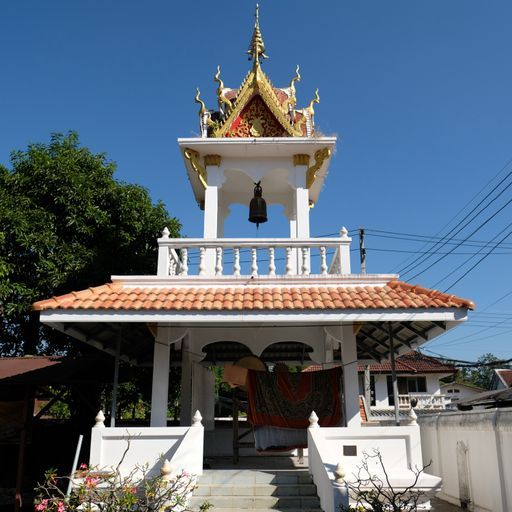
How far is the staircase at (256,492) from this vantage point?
6.37 m

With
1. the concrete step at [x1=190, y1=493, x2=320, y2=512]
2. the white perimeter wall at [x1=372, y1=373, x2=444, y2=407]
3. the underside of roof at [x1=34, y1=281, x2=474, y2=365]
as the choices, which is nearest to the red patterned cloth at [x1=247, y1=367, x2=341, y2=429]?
the underside of roof at [x1=34, y1=281, x2=474, y2=365]

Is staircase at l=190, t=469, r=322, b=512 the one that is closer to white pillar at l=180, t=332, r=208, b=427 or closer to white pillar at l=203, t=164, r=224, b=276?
white pillar at l=180, t=332, r=208, b=427

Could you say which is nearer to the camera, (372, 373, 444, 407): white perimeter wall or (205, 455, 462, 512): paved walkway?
(205, 455, 462, 512): paved walkway

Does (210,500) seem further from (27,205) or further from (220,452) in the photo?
(27,205)

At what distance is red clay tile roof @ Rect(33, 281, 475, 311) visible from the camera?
24.0 feet

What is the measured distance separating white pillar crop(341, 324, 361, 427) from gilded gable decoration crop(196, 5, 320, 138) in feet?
14.2

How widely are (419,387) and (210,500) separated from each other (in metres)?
28.9

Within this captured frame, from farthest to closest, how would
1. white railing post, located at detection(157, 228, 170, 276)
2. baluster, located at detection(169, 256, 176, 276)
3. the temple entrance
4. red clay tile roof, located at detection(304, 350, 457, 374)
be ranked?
red clay tile roof, located at detection(304, 350, 457, 374)
baluster, located at detection(169, 256, 176, 276)
white railing post, located at detection(157, 228, 170, 276)
the temple entrance

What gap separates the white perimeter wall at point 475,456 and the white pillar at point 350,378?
2.11 meters

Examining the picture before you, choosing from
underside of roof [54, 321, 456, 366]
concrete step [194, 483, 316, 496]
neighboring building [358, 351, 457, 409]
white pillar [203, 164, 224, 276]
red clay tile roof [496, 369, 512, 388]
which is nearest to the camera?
concrete step [194, 483, 316, 496]

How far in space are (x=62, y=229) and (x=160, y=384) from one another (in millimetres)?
7080

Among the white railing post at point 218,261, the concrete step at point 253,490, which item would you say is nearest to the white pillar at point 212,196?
the white railing post at point 218,261

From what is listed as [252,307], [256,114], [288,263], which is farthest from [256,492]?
[256,114]

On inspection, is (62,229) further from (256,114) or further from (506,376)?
(506,376)
